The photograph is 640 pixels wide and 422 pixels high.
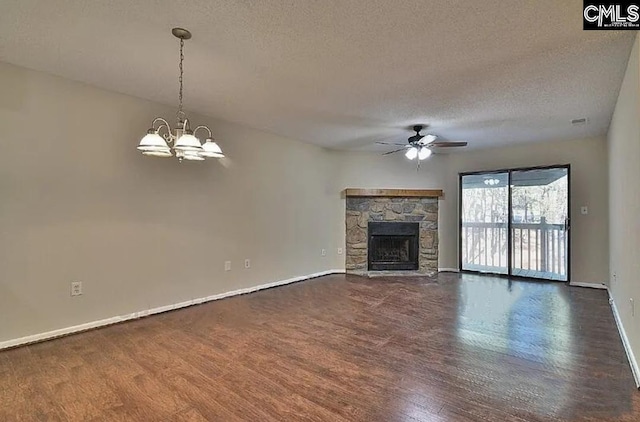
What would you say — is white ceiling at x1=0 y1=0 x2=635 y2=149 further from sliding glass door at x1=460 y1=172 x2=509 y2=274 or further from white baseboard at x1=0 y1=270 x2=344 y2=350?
white baseboard at x1=0 y1=270 x2=344 y2=350

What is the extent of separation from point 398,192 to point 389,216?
0.50m

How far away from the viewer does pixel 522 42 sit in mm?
2414

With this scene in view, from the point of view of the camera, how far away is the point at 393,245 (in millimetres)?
6699

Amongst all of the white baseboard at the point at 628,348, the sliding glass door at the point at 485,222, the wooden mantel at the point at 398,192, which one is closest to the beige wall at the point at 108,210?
the wooden mantel at the point at 398,192

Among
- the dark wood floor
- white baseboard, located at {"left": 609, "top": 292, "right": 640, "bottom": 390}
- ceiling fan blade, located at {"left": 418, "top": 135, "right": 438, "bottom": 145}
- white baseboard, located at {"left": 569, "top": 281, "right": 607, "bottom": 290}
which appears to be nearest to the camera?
the dark wood floor

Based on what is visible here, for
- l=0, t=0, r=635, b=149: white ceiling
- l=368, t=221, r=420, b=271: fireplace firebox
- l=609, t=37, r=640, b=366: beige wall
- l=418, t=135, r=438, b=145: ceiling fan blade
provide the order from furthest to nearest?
l=368, t=221, r=420, b=271: fireplace firebox → l=418, t=135, r=438, b=145: ceiling fan blade → l=609, t=37, r=640, b=366: beige wall → l=0, t=0, r=635, b=149: white ceiling

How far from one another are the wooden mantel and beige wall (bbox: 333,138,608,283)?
0.14 metres

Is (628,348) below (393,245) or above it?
below

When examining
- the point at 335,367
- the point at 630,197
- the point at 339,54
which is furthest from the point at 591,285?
the point at 339,54

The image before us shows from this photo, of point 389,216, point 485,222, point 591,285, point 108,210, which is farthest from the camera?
point 389,216

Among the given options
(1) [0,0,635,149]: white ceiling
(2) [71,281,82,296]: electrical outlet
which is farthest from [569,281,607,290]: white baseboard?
(2) [71,281,82,296]: electrical outlet

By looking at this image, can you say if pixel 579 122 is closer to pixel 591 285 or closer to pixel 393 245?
pixel 591 285

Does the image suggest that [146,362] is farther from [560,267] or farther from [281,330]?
[560,267]

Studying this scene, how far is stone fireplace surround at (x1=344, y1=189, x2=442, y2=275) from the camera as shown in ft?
21.3
